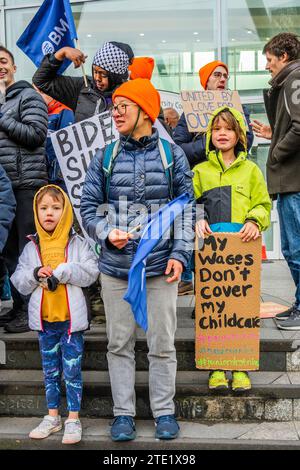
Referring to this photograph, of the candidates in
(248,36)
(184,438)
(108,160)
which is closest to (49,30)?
(108,160)

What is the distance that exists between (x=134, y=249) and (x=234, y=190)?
0.81 meters

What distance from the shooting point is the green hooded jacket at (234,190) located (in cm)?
394

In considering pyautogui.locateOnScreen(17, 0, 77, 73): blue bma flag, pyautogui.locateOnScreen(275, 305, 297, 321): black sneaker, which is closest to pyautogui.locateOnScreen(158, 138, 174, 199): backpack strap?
pyautogui.locateOnScreen(275, 305, 297, 321): black sneaker

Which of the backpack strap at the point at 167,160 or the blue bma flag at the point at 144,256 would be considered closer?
the blue bma flag at the point at 144,256

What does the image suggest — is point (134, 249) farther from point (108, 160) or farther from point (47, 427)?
point (47, 427)

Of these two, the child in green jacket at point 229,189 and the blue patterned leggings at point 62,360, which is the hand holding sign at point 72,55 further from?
the blue patterned leggings at point 62,360

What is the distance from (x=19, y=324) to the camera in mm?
4555

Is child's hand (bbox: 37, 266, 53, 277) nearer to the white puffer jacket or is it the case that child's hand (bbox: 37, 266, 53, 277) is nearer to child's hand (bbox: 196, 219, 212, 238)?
the white puffer jacket

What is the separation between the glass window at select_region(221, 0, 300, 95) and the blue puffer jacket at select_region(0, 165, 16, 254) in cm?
530

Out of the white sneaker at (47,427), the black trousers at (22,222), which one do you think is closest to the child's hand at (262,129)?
the black trousers at (22,222)

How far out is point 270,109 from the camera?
4.70 m

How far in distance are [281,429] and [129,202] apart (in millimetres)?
1675

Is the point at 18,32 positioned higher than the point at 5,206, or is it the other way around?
the point at 18,32

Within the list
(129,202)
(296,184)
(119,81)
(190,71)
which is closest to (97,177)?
(129,202)
